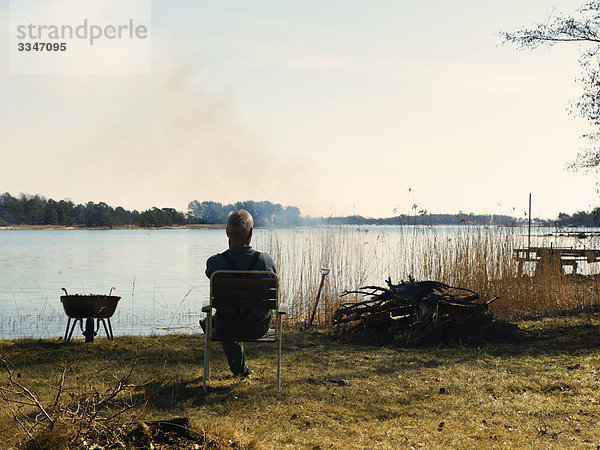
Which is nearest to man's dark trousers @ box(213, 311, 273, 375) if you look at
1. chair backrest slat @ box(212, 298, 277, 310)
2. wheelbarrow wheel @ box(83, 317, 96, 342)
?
chair backrest slat @ box(212, 298, 277, 310)

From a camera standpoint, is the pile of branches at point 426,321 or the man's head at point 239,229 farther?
the pile of branches at point 426,321

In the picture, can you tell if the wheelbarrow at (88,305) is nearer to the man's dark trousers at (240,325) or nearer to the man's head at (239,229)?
the man's dark trousers at (240,325)

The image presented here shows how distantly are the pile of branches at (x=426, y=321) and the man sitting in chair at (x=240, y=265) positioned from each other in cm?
268

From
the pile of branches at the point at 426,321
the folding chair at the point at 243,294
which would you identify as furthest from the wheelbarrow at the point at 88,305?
the pile of branches at the point at 426,321

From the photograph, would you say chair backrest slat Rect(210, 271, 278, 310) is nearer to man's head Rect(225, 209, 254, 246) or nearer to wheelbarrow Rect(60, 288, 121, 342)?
man's head Rect(225, 209, 254, 246)

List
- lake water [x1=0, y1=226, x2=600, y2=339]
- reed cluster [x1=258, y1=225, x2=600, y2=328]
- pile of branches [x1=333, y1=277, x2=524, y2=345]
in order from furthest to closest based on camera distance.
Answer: lake water [x1=0, y1=226, x2=600, y2=339]
reed cluster [x1=258, y1=225, x2=600, y2=328]
pile of branches [x1=333, y1=277, x2=524, y2=345]

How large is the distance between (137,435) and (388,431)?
1.72m

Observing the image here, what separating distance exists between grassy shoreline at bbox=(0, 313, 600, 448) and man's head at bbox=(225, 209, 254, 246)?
4.02 feet

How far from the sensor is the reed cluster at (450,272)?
363 inches

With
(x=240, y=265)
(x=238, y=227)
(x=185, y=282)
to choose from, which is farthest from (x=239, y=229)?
(x=185, y=282)

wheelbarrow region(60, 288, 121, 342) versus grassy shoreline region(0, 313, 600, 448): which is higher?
wheelbarrow region(60, 288, 121, 342)

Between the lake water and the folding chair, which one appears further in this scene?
the lake water

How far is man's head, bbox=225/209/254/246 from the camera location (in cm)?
472

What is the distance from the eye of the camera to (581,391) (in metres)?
4.79
